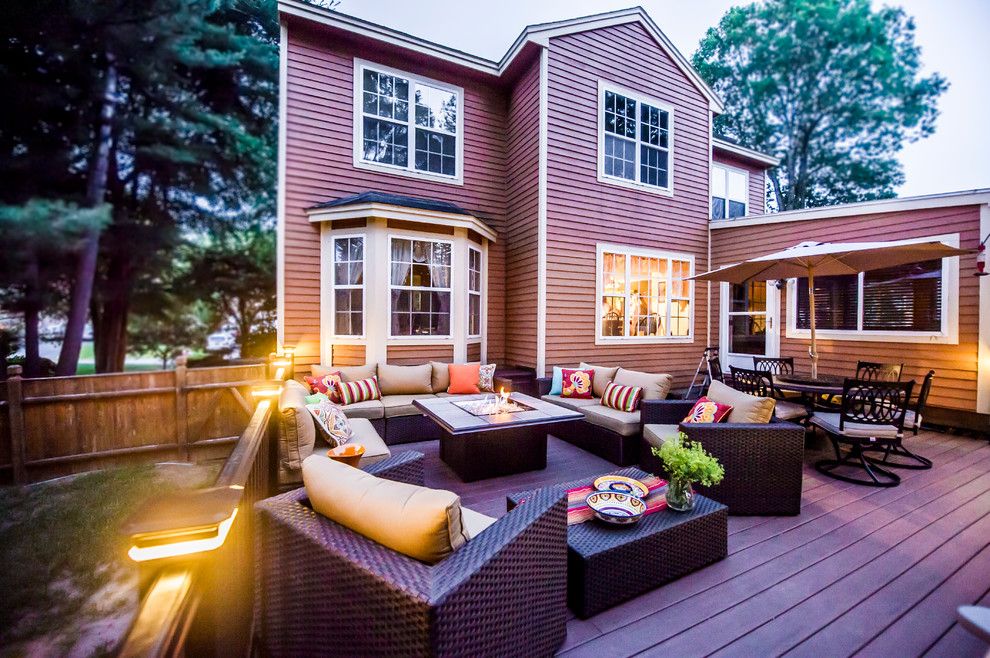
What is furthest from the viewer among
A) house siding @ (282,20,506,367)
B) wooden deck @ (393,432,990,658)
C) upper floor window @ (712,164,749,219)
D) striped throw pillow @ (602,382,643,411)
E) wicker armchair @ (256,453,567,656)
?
upper floor window @ (712,164,749,219)

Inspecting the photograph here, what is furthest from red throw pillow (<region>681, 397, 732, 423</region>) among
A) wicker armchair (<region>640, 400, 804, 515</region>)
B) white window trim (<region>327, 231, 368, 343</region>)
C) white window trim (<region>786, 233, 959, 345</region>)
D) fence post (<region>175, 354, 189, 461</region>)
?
fence post (<region>175, 354, 189, 461</region>)

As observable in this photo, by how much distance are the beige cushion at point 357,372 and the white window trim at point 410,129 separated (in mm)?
3186

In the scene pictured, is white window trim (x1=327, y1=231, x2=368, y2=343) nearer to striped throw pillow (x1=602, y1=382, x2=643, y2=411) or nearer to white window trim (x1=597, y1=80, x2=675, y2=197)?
striped throw pillow (x1=602, y1=382, x2=643, y2=411)

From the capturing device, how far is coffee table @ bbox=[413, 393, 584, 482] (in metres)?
3.47

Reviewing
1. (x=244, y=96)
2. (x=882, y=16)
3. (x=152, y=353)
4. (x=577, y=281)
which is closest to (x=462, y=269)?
(x=577, y=281)

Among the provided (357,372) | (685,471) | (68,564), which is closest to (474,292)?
(357,372)

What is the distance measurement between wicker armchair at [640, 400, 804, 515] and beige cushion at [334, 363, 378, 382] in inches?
155

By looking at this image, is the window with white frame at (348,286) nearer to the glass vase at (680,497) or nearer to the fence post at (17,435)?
the fence post at (17,435)

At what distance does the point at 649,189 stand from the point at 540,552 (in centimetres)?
694

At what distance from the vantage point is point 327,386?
471 centimetres

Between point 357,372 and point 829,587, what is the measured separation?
4.79 m

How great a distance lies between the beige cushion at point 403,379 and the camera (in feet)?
17.2

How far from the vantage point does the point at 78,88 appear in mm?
1246

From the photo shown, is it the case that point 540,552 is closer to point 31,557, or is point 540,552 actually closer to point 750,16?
point 31,557
